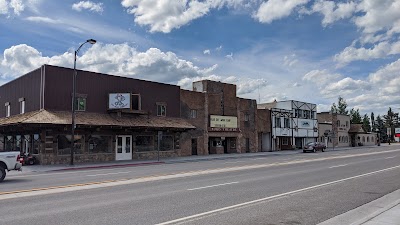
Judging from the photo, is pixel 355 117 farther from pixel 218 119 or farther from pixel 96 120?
pixel 96 120

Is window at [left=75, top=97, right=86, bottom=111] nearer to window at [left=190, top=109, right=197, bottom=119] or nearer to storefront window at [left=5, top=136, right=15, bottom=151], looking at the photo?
storefront window at [left=5, top=136, right=15, bottom=151]

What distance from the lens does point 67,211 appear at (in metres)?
8.87

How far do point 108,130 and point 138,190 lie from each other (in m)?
20.5

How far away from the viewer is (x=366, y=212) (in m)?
8.76

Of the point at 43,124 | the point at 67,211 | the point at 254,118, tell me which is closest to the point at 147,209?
the point at 67,211

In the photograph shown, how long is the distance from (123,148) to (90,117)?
14.8 ft

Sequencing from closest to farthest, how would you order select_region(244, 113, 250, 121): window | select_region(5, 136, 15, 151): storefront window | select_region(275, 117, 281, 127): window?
select_region(5, 136, 15, 151): storefront window
select_region(244, 113, 250, 121): window
select_region(275, 117, 281, 127): window

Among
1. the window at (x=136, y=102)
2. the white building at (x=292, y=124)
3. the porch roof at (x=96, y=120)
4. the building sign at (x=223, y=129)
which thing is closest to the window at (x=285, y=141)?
the white building at (x=292, y=124)

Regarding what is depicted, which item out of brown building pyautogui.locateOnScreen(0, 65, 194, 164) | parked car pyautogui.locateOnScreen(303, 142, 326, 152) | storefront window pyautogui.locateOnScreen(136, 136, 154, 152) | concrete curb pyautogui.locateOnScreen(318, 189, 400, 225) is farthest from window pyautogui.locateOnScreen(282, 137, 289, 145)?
concrete curb pyautogui.locateOnScreen(318, 189, 400, 225)

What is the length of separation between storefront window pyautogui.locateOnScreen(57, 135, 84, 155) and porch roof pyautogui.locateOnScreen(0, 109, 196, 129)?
1.59 m

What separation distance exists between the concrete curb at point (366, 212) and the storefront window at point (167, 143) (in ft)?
90.5

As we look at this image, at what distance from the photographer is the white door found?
3306cm

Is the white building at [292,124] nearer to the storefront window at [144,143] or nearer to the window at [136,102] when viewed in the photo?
the storefront window at [144,143]

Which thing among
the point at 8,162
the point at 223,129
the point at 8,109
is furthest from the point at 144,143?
the point at 8,162
